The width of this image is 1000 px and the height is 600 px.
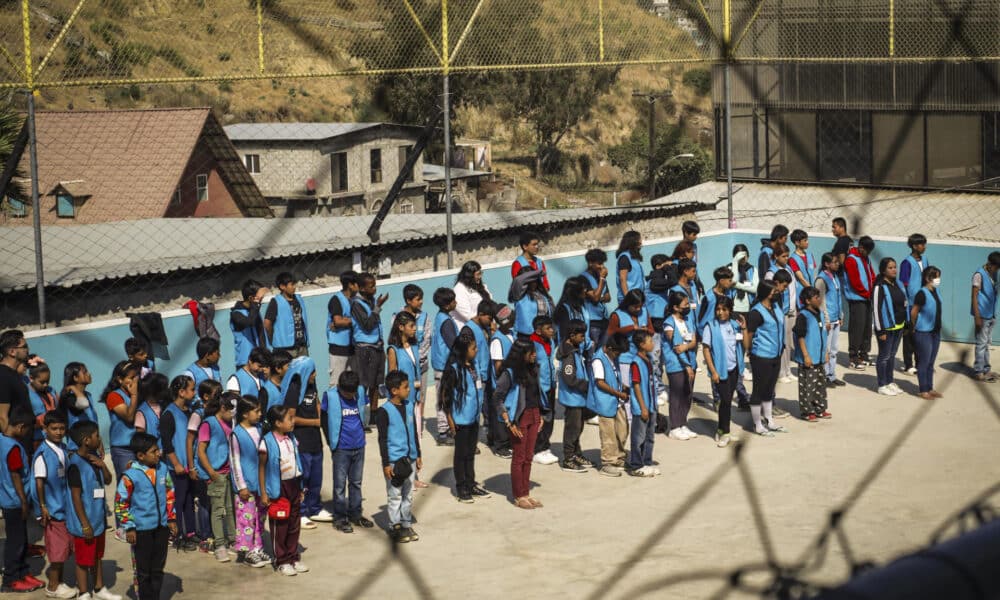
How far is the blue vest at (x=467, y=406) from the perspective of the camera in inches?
422

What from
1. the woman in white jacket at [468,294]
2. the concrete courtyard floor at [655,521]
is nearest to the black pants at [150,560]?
the concrete courtyard floor at [655,521]

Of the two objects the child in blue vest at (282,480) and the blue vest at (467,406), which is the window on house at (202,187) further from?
the child in blue vest at (282,480)

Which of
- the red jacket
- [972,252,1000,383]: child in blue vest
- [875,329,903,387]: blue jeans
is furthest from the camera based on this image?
the red jacket

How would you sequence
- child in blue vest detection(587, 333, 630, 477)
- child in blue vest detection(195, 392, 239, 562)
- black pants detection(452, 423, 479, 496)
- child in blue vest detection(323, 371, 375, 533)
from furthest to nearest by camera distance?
1. child in blue vest detection(587, 333, 630, 477)
2. black pants detection(452, 423, 479, 496)
3. child in blue vest detection(323, 371, 375, 533)
4. child in blue vest detection(195, 392, 239, 562)

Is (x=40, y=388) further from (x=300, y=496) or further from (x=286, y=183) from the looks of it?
(x=286, y=183)

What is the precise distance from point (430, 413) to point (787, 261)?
415 centimetres

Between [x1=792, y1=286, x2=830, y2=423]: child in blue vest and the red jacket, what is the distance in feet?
6.24

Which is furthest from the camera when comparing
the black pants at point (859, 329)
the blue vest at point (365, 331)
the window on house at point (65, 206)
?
the window on house at point (65, 206)

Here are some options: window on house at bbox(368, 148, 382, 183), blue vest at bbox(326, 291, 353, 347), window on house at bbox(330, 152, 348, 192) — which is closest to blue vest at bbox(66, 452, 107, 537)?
blue vest at bbox(326, 291, 353, 347)

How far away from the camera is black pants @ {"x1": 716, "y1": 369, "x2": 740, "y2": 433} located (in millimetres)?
12492

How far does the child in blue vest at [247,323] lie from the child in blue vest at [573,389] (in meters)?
2.89

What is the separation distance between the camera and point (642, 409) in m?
11.6

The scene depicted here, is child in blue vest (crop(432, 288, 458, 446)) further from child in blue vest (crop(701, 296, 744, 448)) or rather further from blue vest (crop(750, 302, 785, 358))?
blue vest (crop(750, 302, 785, 358))

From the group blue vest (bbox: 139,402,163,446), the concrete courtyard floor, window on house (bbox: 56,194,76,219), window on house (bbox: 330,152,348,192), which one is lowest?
the concrete courtyard floor
